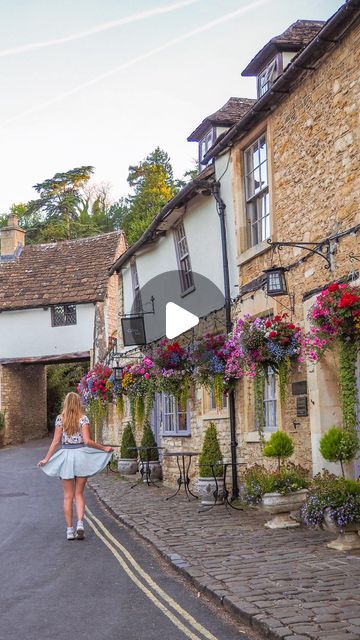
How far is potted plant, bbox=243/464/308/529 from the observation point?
976cm

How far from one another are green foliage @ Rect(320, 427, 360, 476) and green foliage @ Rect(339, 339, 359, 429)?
0.14 metres

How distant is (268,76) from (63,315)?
70.7 ft

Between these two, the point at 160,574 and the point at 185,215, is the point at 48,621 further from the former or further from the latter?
the point at 185,215

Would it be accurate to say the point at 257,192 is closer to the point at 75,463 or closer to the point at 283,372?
the point at 283,372

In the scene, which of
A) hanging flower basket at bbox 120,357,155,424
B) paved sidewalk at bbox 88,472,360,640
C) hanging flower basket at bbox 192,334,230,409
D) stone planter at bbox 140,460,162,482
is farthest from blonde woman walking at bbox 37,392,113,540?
stone planter at bbox 140,460,162,482

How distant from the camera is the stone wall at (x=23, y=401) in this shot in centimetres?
3344

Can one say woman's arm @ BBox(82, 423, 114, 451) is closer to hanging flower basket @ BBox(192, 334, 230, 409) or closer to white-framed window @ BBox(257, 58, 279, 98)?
hanging flower basket @ BBox(192, 334, 230, 409)

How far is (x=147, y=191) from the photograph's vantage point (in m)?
46.2

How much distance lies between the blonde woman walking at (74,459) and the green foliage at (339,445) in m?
2.88

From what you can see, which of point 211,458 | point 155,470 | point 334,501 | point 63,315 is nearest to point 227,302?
point 211,458

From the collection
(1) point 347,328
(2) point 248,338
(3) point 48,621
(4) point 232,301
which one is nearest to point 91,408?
(4) point 232,301

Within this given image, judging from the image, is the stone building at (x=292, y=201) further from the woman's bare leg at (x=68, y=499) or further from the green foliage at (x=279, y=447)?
the woman's bare leg at (x=68, y=499)

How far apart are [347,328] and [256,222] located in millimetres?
4782

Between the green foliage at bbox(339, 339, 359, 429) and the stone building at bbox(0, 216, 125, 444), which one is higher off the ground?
the stone building at bbox(0, 216, 125, 444)
